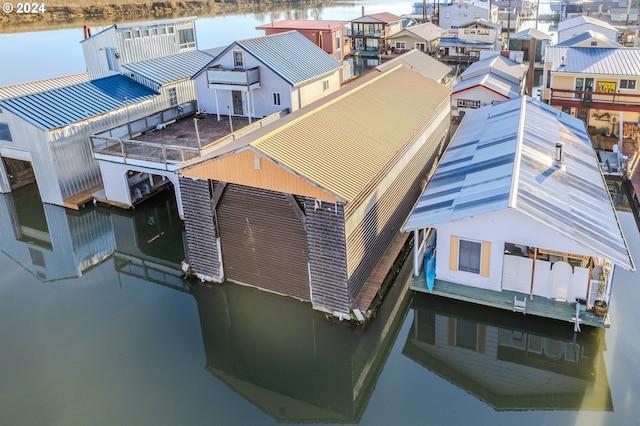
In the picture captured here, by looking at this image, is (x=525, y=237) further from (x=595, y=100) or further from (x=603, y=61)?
(x=603, y=61)

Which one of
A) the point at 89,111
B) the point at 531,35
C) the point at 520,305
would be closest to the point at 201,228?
the point at 520,305

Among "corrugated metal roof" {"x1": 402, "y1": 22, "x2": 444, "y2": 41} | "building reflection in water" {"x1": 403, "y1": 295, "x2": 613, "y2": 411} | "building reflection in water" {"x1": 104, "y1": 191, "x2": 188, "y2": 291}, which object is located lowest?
"building reflection in water" {"x1": 403, "y1": 295, "x2": 613, "y2": 411}

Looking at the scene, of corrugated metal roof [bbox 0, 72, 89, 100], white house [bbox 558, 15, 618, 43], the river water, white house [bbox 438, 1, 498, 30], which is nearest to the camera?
the river water

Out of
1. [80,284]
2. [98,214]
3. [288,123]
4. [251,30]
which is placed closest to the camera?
[288,123]

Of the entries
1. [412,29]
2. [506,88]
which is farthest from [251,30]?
[506,88]

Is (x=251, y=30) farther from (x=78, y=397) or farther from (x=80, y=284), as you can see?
(x=78, y=397)

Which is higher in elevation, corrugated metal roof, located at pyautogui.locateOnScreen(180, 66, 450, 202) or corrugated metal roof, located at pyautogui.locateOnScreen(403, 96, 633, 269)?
corrugated metal roof, located at pyautogui.locateOnScreen(180, 66, 450, 202)

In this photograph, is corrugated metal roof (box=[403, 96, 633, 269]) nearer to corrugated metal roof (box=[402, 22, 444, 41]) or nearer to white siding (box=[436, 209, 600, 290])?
white siding (box=[436, 209, 600, 290])

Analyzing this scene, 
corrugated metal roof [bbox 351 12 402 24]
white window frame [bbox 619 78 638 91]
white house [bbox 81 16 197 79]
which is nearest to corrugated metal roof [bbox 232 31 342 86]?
white house [bbox 81 16 197 79]
